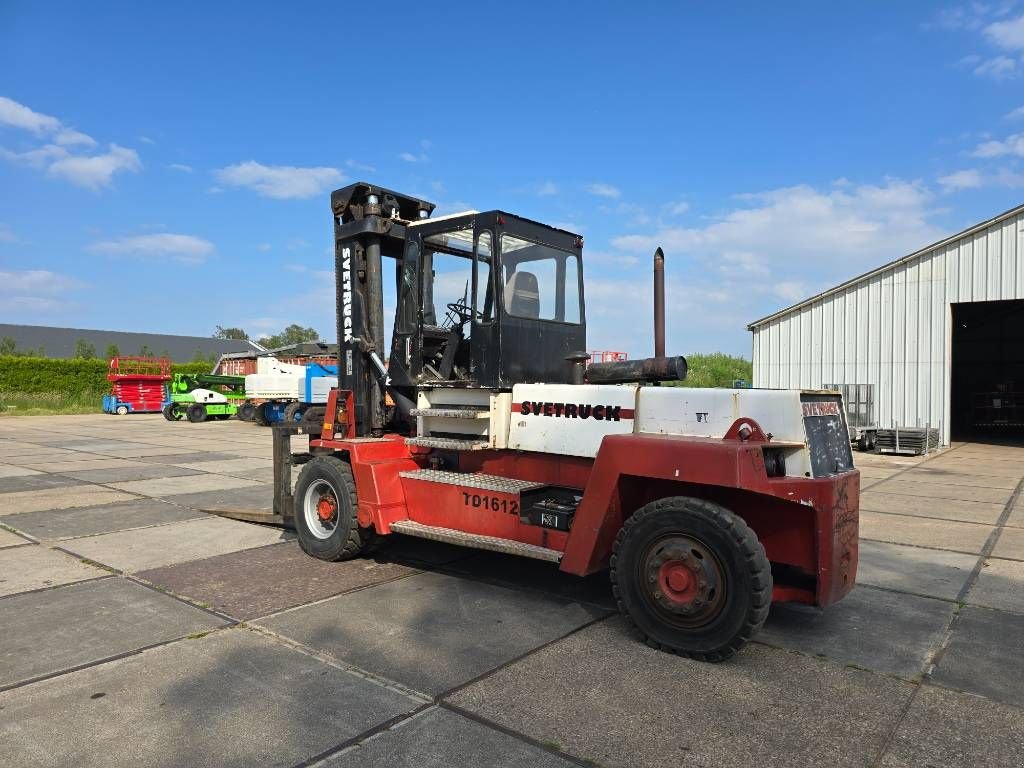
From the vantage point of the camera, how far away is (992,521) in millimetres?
8336

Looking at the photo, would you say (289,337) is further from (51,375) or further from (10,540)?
(10,540)

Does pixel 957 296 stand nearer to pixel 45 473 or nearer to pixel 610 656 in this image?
pixel 610 656

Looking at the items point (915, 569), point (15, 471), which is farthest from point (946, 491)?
point (15, 471)

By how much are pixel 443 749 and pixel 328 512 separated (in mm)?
3465

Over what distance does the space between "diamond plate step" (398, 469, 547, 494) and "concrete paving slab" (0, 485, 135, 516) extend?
18.3ft

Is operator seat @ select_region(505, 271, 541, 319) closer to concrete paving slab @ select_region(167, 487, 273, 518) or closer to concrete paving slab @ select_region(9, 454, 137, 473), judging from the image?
concrete paving slab @ select_region(167, 487, 273, 518)

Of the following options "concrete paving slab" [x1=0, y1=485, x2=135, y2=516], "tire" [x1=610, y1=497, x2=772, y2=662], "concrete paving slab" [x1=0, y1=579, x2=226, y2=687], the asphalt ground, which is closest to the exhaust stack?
"tire" [x1=610, y1=497, x2=772, y2=662]

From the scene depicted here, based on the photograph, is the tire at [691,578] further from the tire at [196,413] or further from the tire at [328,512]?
the tire at [196,413]

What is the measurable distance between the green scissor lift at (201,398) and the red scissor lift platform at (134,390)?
3.04 metres

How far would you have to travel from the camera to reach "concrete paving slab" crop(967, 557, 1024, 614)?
→ 207 inches

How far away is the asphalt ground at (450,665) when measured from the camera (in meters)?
3.13

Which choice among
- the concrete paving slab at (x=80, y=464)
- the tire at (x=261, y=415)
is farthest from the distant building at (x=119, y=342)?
the concrete paving slab at (x=80, y=464)

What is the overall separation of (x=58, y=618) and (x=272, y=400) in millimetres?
19730

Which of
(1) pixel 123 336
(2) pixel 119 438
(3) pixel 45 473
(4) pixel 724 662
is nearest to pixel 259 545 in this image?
(4) pixel 724 662
